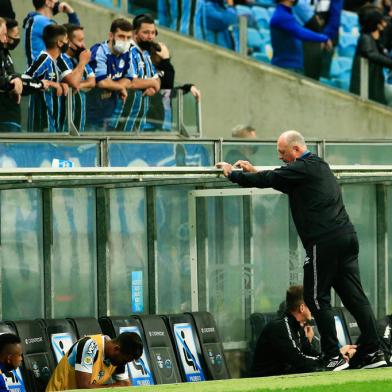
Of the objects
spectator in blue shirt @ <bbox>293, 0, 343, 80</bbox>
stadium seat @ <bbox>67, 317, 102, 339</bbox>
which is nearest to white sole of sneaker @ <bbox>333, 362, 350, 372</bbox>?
stadium seat @ <bbox>67, 317, 102, 339</bbox>

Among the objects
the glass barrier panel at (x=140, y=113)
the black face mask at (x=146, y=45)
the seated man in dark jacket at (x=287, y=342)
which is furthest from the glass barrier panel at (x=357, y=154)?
the black face mask at (x=146, y=45)

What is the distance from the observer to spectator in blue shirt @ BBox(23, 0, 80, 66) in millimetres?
14438

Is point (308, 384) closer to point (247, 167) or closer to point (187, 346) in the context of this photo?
point (247, 167)

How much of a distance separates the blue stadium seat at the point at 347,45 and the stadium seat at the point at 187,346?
16.7 ft

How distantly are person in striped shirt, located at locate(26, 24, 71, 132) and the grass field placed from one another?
12.5 ft

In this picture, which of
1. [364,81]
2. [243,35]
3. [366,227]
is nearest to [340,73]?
[364,81]

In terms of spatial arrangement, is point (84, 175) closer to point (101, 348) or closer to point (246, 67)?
point (101, 348)

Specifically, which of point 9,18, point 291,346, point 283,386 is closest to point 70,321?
point 291,346

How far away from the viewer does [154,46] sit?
1562 cm

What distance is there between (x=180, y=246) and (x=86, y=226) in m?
1.03

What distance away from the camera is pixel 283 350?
1407cm

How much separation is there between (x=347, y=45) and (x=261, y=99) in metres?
1.37

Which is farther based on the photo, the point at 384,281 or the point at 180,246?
the point at 384,281

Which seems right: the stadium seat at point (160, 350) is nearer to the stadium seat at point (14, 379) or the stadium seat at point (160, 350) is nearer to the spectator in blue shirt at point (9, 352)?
the stadium seat at point (14, 379)
